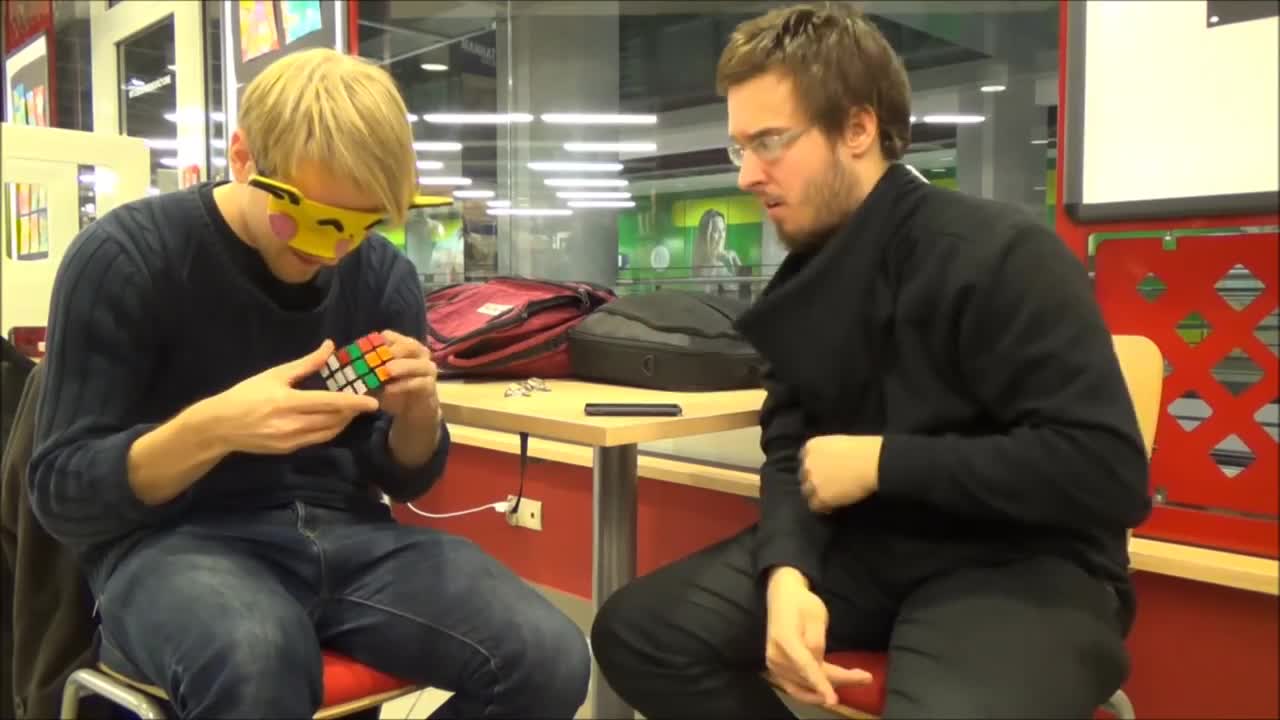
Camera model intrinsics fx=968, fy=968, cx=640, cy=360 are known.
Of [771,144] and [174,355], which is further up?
[771,144]

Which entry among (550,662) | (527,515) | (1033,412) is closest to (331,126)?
(550,662)

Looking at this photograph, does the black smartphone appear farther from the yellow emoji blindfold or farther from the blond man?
the yellow emoji blindfold

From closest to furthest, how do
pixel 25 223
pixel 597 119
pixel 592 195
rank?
pixel 25 223, pixel 592 195, pixel 597 119

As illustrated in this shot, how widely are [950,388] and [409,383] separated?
55 centimetres

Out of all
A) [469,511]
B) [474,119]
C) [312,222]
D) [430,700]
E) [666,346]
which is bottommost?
[430,700]

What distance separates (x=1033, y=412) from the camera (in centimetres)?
87

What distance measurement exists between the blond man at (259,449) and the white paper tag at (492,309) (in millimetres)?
Result: 425

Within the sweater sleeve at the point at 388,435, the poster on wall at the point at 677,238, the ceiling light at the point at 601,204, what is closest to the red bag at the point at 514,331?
the sweater sleeve at the point at 388,435

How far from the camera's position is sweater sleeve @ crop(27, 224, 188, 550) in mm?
910

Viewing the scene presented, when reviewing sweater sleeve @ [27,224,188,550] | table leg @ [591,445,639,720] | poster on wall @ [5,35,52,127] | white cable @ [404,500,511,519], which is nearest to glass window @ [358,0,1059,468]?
white cable @ [404,500,511,519]

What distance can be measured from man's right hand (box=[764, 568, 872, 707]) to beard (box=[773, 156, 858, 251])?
38cm

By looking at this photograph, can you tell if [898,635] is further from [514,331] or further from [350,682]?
[514,331]

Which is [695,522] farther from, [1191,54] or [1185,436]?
[1191,54]

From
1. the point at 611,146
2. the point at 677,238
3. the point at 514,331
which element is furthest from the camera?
the point at 611,146
